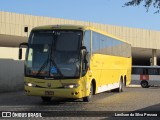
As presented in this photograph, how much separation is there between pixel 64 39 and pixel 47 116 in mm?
4521

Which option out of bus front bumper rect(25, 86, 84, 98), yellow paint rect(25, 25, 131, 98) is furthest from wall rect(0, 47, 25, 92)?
bus front bumper rect(25, 86, 84, 98)

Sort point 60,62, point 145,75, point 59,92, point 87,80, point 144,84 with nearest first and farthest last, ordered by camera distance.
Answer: point 59,92 < point 60,62 < point 87,80 < point 144,84 < point 145,75

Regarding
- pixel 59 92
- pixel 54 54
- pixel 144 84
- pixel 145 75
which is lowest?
pixel 144 84

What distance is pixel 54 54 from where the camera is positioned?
54.4ft

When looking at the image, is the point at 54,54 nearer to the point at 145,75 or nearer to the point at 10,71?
the point at 10,71

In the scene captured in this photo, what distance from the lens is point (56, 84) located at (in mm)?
16297

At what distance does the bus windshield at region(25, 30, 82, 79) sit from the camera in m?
16.3

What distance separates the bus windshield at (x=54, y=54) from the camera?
1634cm

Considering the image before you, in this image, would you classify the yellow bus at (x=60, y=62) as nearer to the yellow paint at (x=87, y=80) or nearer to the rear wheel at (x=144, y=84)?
the yellow paint at (x=87, y=80)

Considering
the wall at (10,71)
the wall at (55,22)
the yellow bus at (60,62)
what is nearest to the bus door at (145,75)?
the wall at (55,22)

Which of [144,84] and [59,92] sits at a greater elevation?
[59,92]

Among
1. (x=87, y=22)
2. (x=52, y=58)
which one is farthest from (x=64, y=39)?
(x=87, y=22)

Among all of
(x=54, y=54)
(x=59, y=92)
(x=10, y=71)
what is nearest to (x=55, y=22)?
(x=10, y=71)

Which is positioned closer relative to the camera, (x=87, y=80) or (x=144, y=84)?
(x=87, y=80)
